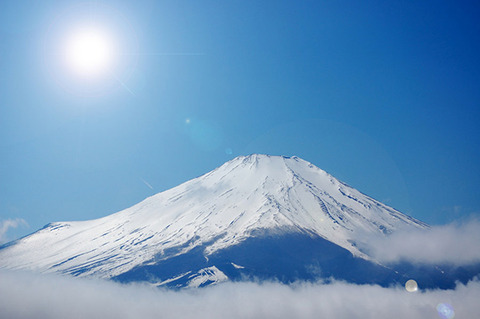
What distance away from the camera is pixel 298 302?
118 meters

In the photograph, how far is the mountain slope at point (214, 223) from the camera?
125812mm

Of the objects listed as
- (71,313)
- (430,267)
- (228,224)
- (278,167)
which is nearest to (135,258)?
(71,313)

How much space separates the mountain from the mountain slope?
0.41 metres

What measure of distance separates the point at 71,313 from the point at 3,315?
1873 cm

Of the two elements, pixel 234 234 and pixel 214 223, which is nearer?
pixel 234 234

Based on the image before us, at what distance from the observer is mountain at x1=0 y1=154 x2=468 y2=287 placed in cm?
11969

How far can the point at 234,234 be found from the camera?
128m

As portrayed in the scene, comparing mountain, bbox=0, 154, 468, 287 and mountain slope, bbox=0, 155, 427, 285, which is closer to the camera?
mountain, bbox=0, 154, 468, 287

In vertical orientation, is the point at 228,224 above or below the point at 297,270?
above

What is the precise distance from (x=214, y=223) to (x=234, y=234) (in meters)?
12.3

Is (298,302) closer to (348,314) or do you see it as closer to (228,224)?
(348,314)

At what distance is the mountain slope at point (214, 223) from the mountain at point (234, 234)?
0.41 m

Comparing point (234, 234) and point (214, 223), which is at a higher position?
point (214, 223)

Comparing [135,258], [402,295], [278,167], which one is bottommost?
[402,295]
